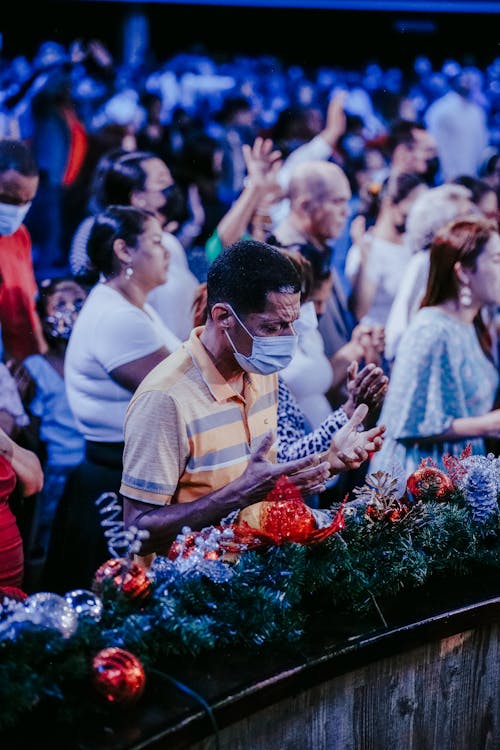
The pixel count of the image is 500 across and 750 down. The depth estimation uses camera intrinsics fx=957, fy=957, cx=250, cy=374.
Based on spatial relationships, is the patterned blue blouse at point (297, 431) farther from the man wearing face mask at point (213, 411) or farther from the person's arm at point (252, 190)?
the person's arm at point (252, 190)

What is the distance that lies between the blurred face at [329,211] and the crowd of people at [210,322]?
0.01 meters

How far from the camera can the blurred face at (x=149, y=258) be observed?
3.23 m

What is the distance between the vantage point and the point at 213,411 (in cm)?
218

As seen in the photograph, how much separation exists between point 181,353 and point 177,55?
984cm

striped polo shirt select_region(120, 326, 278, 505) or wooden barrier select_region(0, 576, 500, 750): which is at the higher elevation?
striped polo shirt select_region(120, 326, 278, 505)

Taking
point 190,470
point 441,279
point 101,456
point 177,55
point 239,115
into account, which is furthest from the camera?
point 177,55

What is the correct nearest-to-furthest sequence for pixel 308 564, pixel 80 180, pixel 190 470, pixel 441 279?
1. pixel 308 564
2. pixel 190 470
3. pixel 441 279
4. pixel 80 180

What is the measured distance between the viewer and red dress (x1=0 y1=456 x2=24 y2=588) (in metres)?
2.49

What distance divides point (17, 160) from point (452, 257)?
1.65 m

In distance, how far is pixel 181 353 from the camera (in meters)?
2.21

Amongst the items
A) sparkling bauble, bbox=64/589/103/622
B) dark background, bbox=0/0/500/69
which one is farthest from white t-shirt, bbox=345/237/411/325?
dark background, bbox=0/0/500/69

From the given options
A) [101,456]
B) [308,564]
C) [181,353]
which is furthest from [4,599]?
[101,456]

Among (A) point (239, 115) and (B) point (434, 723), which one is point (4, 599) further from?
(A) point (239, 115)

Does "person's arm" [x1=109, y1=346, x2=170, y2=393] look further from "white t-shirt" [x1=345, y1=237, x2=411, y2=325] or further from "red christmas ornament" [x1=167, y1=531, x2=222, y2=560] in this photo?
"white t-shirt" [x1=345, y1=237, x2=411, y2=325]
